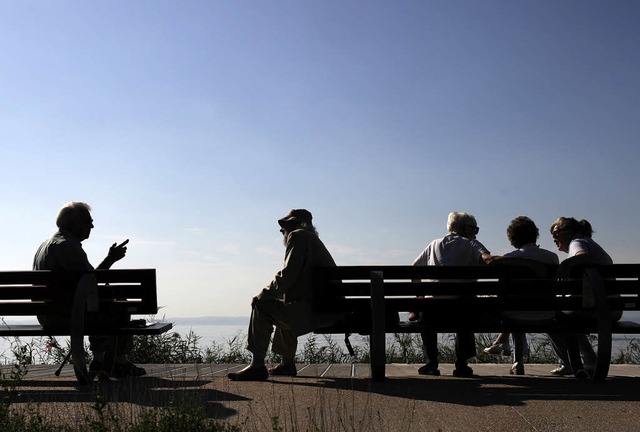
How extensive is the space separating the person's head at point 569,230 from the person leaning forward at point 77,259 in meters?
4.28

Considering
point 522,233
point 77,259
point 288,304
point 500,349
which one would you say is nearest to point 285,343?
point 288,304

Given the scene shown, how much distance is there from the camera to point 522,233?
791 cm

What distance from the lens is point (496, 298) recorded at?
7.30 meters

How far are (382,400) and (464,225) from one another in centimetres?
286

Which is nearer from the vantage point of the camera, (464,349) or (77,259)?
(77,259)

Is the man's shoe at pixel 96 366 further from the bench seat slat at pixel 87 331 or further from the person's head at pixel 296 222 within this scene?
the person's head at pixel 296 222

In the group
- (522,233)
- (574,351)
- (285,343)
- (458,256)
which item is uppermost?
(522,233)

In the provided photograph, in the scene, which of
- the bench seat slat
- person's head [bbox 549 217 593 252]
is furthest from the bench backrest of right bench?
the bench seat slat

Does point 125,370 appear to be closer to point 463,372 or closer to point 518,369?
point 463,372

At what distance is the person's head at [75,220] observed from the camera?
786cm

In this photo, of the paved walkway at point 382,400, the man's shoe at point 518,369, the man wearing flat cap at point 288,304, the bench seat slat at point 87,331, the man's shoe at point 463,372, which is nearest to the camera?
the paved walkway at point 382,400

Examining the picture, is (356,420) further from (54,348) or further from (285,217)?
(54,348)

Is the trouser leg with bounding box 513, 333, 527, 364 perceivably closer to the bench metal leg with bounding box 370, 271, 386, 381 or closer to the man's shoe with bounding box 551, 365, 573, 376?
the man's shoe with bounding box 551, 365, 573, 376

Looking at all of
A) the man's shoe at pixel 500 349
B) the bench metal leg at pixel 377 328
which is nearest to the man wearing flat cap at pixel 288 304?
the bench metal leg at pixel 377 328
